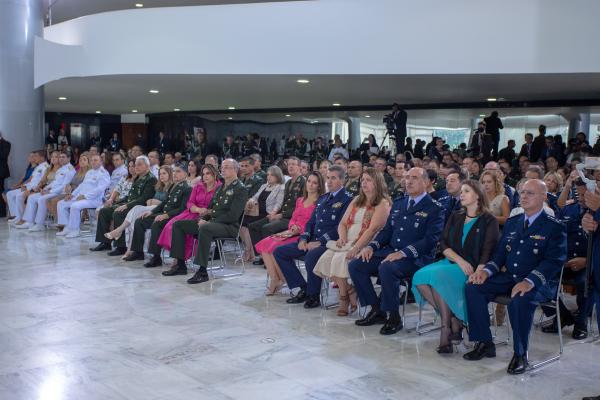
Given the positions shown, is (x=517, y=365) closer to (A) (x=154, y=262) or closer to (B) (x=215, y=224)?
(B) (x=215, y=224)

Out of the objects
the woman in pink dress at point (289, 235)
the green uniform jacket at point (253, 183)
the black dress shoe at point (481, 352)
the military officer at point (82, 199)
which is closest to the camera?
the black dress shoe at point (481, 352)

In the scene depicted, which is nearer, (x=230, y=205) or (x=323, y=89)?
(x=230, y=205)

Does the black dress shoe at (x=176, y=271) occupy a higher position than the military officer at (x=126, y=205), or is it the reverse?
the military officer at (x=126, y=205)

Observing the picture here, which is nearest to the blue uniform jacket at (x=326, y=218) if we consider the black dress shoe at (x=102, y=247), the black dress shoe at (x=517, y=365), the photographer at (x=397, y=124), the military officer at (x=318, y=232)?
the military officer at (x=318, y=232)

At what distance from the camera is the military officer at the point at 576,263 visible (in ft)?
17.1

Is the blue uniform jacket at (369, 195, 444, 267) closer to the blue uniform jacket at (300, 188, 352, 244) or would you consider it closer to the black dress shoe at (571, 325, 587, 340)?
the blue uniform jacket at (300, 188, 352, 244)

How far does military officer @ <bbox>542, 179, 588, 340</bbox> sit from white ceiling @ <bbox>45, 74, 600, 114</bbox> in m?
5.40

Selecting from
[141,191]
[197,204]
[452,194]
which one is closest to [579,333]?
[452,194]

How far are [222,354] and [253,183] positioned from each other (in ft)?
14.6

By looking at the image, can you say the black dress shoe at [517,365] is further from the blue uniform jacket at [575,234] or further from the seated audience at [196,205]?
the seated audience at [196,205]

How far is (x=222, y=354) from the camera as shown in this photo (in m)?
4.71

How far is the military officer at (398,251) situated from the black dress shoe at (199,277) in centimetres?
220

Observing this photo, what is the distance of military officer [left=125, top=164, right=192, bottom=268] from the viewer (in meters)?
7.89

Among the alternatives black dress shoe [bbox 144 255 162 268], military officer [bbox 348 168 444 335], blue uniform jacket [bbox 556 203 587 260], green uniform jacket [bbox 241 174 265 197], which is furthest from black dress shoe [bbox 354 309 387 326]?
green uniform jacket [bbox 241 174 265 197]
